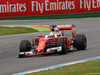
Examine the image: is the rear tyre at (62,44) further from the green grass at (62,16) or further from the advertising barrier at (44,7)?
the green grass at (62,16)

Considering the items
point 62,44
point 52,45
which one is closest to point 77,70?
point 62,44

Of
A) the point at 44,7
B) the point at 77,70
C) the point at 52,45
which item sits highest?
the point at 44,7

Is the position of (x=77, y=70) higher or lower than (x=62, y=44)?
lower

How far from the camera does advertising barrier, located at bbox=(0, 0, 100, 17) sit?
100 ft

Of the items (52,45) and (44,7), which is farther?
(44,7)

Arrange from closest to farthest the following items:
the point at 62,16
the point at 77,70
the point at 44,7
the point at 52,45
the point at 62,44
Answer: the point at 77,70
the point at 62,44
the point at 52,45
the point at 62,16
the point at 44,7

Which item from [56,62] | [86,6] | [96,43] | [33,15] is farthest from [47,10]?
[56,62]

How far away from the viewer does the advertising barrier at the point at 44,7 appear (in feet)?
100

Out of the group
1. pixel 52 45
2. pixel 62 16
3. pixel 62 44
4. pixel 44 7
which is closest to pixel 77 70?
pixel 62 44

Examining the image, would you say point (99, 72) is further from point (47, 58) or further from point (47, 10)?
point (47, 10)

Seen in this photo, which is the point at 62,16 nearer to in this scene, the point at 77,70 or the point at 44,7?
the point at 44,7

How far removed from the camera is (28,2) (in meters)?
31.5

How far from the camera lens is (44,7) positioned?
31469 millimetres

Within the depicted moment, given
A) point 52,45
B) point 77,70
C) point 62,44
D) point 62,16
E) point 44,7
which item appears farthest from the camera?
point 44,7
